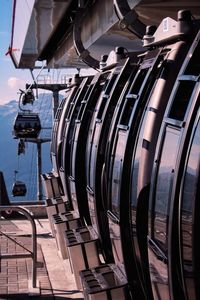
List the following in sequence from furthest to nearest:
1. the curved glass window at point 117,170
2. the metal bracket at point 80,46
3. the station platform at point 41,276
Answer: the metal bracket at point 80,46 → the station platform at point 41,276 → the curved glass window at point 117,170

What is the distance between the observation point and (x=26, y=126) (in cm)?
2758

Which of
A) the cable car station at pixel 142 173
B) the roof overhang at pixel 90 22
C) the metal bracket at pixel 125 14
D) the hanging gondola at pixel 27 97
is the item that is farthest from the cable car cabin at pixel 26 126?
the metal bracket at pixel 125 14

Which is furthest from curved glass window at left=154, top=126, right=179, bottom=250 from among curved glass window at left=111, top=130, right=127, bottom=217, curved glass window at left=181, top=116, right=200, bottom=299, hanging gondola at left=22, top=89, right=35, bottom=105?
hanging gondola at left=22, top=89, right=35, bottom=105

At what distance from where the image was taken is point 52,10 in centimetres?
1367

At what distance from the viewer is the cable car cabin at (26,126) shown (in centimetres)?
2738

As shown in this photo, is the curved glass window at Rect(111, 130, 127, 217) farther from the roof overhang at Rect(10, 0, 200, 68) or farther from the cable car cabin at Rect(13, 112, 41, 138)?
the cable car cabin at Rect(13, 112, 41, 138)

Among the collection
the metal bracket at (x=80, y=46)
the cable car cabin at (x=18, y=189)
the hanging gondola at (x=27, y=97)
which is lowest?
the cable car cabin at (x=18, y=189)

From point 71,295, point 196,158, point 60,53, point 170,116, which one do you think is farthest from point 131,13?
point 60,53

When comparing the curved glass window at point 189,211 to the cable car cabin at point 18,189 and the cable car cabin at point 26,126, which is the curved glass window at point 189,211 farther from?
the cable car cabin at point 26,126

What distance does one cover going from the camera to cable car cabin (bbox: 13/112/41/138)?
27375mm

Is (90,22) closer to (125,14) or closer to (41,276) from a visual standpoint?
(125,14)

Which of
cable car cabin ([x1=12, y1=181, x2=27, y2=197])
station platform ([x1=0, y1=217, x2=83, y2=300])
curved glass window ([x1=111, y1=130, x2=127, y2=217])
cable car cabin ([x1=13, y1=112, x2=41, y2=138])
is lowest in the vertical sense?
cable car cabin ([x1=12, y1=181, x2=27, y2=197])

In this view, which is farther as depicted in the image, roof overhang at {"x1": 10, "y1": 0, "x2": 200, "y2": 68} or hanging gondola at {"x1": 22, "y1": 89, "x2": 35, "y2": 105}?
hanging gondola at {"x1": 22, "y1": 89, "x2": 35, "y2": 105}

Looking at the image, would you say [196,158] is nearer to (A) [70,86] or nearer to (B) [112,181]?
(B) [112,181]
